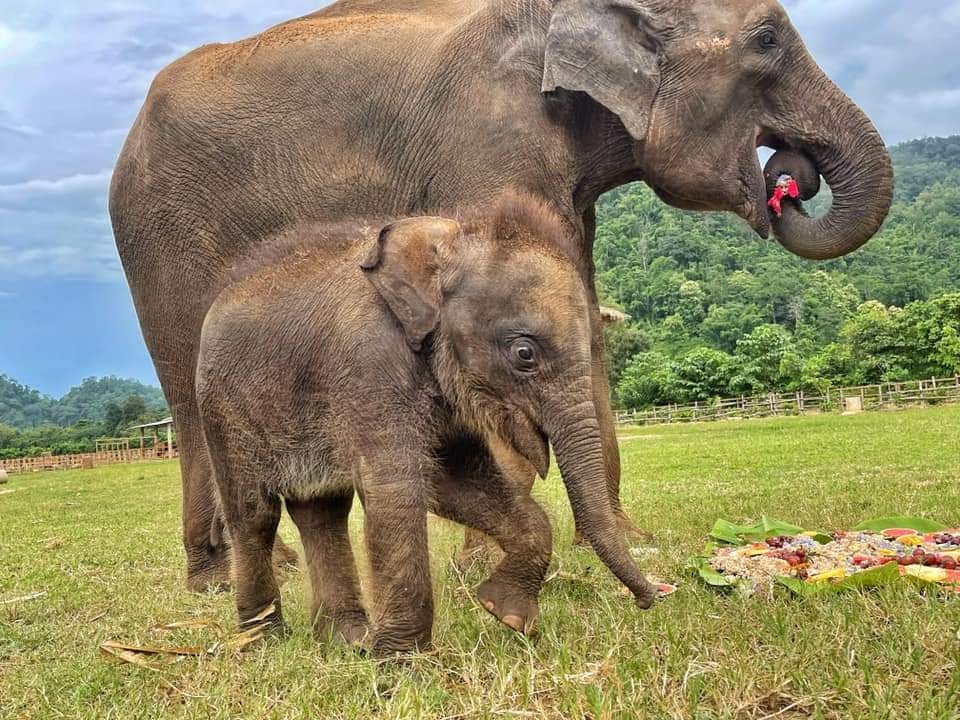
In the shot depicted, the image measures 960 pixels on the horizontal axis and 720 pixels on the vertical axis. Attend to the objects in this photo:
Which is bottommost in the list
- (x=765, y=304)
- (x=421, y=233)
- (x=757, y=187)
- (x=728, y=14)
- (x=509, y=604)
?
(x=509, y=604)

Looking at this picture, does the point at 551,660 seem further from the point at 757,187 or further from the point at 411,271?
the point at 757,187

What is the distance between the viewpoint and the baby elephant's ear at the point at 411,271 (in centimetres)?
249

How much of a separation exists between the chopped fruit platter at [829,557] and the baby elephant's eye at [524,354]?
111 cm

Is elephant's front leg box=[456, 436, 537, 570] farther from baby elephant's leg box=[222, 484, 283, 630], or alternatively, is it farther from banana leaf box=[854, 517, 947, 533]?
banana leaf box=[854, 517, 947, 533]

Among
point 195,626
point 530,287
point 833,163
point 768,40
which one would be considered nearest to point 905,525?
point 833,163

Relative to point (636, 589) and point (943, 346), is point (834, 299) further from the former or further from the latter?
point (636, 589)

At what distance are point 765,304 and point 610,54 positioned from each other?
6099 cm

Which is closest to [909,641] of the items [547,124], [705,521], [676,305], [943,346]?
[547,124]

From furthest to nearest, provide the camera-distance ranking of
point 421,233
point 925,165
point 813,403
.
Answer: point 925,165, point 813,403, point 421,233

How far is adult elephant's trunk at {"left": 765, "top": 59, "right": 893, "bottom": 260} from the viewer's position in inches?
134

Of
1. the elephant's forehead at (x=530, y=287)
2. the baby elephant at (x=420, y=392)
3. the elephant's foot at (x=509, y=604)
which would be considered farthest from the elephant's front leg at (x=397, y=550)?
the elephant's forehead at (x=530, y=287)

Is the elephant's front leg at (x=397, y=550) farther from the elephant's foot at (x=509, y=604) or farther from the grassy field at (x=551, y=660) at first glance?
the elephant's foot at (x=509, y=604)

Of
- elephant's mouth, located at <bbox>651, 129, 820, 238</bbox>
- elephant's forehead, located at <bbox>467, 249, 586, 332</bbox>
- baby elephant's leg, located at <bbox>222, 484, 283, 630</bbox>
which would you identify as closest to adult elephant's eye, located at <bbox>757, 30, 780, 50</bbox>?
elephant's mouth, located at <bbox>651, 129, 820, 238</bbox>

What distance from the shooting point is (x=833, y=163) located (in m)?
3.48
